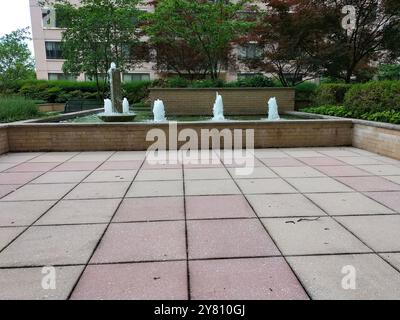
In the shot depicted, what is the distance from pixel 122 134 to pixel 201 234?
566 cm

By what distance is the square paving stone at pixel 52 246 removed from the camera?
2.97 m

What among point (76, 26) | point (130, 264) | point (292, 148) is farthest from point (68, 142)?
point (76, 26)

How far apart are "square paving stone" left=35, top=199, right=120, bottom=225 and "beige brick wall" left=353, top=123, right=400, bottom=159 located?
6139 millimetres

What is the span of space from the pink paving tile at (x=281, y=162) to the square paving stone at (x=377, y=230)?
3.01 meters

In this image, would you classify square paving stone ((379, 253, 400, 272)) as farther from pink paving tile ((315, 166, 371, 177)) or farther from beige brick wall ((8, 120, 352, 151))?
beige brick wall ((8, 120, 352, 151))

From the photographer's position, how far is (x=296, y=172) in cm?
622

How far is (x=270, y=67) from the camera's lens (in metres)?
19.1

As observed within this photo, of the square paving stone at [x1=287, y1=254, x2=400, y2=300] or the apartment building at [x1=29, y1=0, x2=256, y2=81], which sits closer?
the square paving stone at [x1=287, y1=254, x2=400, y2=300]

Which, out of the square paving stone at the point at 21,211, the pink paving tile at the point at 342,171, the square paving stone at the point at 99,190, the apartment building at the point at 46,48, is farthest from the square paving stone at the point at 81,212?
the apartment building at the point at 46,48

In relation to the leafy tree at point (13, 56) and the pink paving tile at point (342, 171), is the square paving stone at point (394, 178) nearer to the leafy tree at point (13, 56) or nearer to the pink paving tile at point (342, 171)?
the pink paving tile at point (342, 171)

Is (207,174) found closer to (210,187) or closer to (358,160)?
(210,187)

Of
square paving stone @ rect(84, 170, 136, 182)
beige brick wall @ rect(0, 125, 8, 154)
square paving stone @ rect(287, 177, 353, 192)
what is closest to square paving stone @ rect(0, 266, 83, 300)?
square paving stone @ rect(84, 170, 136, 182)

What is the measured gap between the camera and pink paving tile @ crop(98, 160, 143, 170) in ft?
21.9

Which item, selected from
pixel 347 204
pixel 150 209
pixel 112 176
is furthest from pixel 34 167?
pixel 347 204
